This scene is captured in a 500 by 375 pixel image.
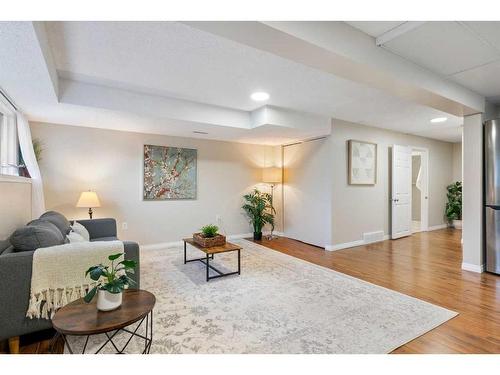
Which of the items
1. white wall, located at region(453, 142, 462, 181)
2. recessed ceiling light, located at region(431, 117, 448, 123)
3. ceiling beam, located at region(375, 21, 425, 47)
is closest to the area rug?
ceiling beam, located at region(375, 21, 425, 47)

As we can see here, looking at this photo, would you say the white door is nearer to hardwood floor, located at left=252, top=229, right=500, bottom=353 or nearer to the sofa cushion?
hardwood floor, located at left=252, top=229, right=500, bottom=353

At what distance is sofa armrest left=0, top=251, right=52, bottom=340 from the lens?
1635 mm

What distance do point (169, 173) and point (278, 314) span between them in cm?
332

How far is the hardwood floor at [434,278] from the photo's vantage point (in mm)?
1896

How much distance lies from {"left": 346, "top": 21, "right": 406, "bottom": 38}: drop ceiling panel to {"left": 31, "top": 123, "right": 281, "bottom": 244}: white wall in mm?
3681

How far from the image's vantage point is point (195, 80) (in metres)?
2.82

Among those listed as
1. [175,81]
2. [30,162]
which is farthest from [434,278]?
[30,162]

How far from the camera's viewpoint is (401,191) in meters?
5.53

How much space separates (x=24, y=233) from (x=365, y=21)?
9.32ft

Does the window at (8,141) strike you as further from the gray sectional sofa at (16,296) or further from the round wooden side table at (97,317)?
the round wooden side table at (97,317)

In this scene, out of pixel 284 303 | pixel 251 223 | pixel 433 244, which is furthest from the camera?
pixel 251 223
